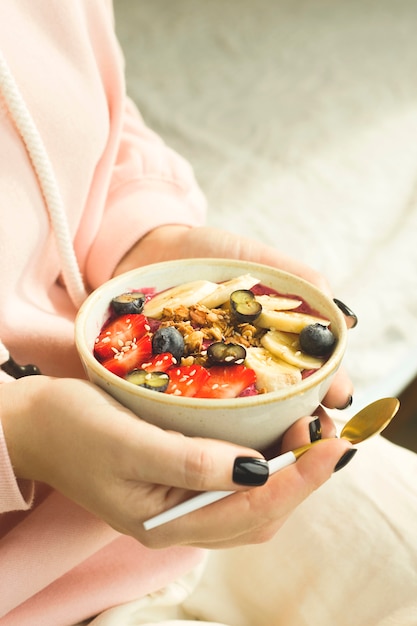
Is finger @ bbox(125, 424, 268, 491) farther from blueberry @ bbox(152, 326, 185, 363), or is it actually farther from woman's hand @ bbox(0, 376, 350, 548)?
blueberry @ bbox(152, 326, 185, 363)

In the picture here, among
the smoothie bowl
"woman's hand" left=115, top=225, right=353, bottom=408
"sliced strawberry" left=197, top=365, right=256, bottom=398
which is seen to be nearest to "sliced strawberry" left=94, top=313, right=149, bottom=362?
the smoothie bowl

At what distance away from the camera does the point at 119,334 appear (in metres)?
0.68

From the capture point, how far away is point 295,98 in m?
1.73

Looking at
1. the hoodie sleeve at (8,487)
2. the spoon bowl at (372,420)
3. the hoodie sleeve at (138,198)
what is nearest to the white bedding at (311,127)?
the hoodie sleeve at (138,198)

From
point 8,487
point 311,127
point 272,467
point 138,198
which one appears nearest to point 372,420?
point 272,467

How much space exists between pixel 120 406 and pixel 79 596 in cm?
28

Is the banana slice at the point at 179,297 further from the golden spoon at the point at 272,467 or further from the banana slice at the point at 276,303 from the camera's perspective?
the golden spoon at the point at 272,467

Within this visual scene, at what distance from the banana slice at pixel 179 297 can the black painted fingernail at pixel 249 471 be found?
228mm

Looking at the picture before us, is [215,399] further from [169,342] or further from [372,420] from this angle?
[372,420]

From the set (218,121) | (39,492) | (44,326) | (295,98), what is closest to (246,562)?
(39,492)

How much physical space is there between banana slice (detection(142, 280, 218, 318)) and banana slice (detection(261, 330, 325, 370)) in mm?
94

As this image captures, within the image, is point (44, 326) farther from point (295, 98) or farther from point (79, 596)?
point (295, 98)

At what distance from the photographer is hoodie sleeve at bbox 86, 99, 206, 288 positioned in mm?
938

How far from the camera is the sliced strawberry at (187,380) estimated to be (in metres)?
0.59
